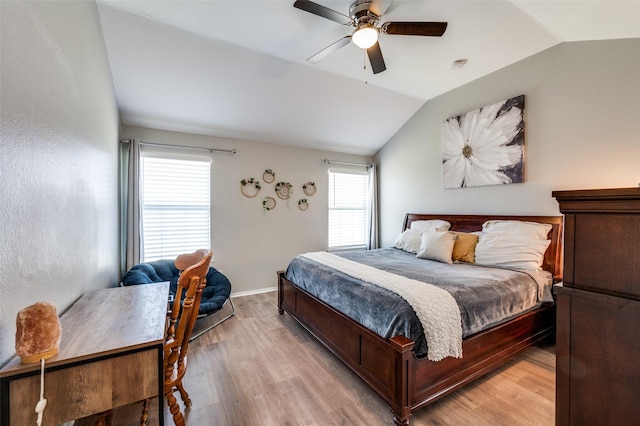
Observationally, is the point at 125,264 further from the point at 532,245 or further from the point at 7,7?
the point at 532,245

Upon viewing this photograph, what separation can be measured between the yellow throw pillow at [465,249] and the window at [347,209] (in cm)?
221

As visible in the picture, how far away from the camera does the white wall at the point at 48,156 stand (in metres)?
0.93

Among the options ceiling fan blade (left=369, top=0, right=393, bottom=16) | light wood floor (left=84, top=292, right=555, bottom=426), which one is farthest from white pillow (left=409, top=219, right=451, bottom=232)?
ceiling fan blade (left=369, top=0, right=393, bottom=16)

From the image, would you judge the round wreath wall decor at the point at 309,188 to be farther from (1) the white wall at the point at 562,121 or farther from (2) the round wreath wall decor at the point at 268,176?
(1) the white wall at the point at 562,121

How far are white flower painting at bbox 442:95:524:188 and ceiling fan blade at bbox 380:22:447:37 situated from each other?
1.66 metres

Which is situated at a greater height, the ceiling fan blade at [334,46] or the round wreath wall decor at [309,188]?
the ceiling fan blade at [334,46]

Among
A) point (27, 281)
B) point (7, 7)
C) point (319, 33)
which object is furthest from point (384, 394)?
point (319, 33)

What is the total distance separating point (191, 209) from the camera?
378 centimetres

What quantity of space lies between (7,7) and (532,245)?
379 cm

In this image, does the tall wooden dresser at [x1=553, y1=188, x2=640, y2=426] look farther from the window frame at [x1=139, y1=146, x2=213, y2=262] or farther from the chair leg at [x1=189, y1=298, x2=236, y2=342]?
the window frame at [x1=139, y1=146, x2=213, y2=262]

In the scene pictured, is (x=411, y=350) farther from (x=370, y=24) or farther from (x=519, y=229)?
(x=370, y=24)

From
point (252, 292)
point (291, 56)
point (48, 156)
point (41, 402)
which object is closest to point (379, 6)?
point (291, 56)

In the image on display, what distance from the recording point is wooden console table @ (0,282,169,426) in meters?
0.88

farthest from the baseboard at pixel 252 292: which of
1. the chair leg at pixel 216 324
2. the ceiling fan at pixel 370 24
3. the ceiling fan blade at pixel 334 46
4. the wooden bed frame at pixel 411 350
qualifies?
the ceiling fan at pixel 370 24
